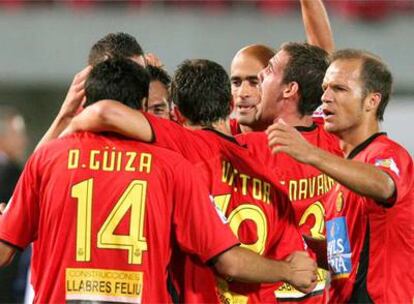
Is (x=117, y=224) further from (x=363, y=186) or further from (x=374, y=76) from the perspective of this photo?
(x=374, y=76)

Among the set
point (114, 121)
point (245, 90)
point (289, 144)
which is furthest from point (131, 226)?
point (245, 90)

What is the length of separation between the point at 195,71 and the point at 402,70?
8877 mm

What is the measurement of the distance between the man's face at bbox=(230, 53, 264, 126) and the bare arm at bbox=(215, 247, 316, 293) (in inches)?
61.0

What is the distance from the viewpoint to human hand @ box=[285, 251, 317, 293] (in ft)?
14.9

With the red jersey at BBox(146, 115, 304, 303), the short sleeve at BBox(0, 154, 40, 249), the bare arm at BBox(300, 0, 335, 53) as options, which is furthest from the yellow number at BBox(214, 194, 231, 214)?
the bare arm at BBox(300, 0, 335, 53)

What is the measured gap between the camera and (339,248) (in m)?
4.90

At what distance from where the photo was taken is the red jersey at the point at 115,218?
439cm

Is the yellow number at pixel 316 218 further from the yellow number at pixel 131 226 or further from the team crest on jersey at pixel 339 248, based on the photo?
the yellow number at pixel 131 226

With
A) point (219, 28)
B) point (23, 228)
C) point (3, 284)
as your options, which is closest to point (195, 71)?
point (23, 228)

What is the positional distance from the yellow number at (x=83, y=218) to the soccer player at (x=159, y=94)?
1373 millimetres

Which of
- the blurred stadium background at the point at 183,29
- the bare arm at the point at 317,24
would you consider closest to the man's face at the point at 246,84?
the bare arm at the point at 317,24

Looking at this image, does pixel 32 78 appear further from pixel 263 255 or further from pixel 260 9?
pixel 263 255

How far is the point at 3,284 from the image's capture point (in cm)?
868

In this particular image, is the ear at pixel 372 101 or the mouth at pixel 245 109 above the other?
the ear at pixel 372 101
